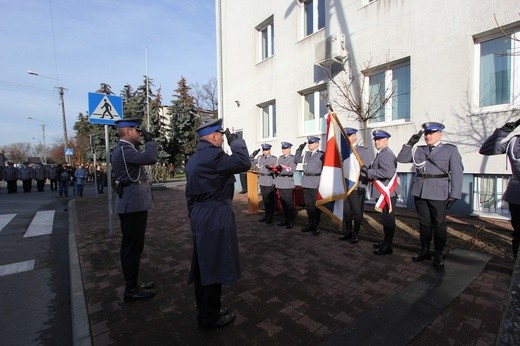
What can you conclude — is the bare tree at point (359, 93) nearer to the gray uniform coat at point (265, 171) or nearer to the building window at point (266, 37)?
the gray uniform coat at point (265, 171)

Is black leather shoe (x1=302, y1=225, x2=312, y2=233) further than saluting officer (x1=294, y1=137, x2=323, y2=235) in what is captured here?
Yes

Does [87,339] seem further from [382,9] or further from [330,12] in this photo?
[330,12]

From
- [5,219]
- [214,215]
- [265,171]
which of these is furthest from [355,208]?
[5,219]

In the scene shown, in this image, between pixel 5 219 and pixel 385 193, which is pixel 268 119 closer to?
pixel 385 193

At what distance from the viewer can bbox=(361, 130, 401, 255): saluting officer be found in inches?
191

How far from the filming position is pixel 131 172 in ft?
12.1

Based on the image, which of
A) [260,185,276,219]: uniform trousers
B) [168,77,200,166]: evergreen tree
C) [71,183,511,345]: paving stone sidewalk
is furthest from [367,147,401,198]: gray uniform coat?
[168,77,200,166]: evergreen tree

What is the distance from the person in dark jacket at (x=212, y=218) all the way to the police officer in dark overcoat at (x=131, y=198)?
985 mm

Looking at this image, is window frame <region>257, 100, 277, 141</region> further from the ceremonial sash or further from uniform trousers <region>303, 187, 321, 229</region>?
the ceremonial sash

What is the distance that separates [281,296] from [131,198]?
211 centimetres

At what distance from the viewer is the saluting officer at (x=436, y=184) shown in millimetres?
4195

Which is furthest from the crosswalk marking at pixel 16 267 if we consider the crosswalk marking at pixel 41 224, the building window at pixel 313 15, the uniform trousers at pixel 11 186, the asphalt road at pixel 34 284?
the uniform trousers at pixel 11 186

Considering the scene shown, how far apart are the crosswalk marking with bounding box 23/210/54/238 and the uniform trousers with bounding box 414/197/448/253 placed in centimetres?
849

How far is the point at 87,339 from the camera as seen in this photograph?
2.87 meters
